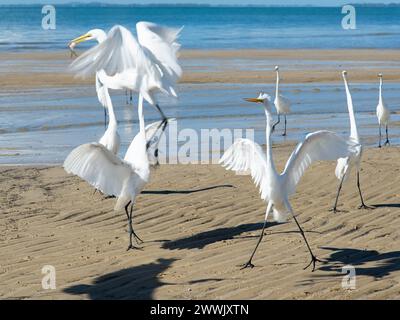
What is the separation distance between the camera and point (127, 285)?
7.83 m

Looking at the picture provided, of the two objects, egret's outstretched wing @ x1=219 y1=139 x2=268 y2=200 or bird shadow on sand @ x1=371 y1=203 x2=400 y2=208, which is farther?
bird shadow on sand @ x1=371 y1=203 x2=400 y2=208

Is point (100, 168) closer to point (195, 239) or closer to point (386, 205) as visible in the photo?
point (195, 239)

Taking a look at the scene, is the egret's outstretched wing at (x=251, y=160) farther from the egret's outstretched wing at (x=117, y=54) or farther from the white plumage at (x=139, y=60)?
the egret's outstretched wing at (x=117, y=54)

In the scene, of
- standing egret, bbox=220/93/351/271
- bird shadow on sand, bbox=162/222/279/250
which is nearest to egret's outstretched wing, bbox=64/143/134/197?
bird shadow on sand, bbox=162/222/279/250

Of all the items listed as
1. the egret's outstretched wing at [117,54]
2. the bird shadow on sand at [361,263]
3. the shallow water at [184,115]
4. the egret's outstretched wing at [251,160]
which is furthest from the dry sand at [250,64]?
the bird shadow on sand at [361,263]

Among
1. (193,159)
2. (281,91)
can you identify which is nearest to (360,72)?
(281,91)

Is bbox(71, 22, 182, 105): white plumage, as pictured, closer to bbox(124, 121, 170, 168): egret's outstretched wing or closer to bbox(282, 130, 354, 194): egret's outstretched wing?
bbox(124, 121, 170, 168): egret's outstretched wing

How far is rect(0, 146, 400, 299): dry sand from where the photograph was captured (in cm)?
767

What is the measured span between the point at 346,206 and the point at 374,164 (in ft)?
8.51

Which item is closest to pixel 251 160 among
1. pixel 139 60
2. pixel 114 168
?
pixel 114 168

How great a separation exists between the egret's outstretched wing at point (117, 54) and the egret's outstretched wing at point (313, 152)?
7.24 ft

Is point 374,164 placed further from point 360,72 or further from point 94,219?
point 360,72

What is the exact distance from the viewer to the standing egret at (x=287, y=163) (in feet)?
27.2

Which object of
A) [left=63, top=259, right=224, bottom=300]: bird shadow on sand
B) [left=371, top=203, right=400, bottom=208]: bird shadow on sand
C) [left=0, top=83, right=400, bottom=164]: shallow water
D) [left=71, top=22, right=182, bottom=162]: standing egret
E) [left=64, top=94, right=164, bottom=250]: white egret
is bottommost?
[left=0, top=83, right=400, bottom=164]: shallow water
